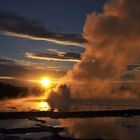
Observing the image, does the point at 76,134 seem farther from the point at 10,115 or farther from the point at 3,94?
the point at 3,94

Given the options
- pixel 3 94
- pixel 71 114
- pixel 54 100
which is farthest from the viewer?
pixel 3 94

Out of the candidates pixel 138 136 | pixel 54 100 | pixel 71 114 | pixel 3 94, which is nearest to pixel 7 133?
pixel 138 136

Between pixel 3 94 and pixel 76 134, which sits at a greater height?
pixel 3 94

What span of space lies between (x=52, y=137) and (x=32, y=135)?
350cm

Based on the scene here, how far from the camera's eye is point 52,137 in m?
44.5

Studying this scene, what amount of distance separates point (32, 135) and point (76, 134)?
5.54 metres

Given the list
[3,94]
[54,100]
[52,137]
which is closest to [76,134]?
[52,137]

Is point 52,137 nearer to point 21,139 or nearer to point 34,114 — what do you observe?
point 21,139

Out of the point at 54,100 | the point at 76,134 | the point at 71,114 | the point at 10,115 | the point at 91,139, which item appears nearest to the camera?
the point at 91,139

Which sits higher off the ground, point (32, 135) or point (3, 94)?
point (3, 94)

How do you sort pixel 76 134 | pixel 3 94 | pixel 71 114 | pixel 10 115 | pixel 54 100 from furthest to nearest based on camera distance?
pixel 3 94 → pixel 54 100 → pixel 71 114 → pixel 10 115 → pixel 76 134

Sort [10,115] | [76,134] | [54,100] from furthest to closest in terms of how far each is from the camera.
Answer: [54,100] → [10,115] → [76,134]

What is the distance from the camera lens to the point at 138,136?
143 ft

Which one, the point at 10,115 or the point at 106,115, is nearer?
the point at 10,115
